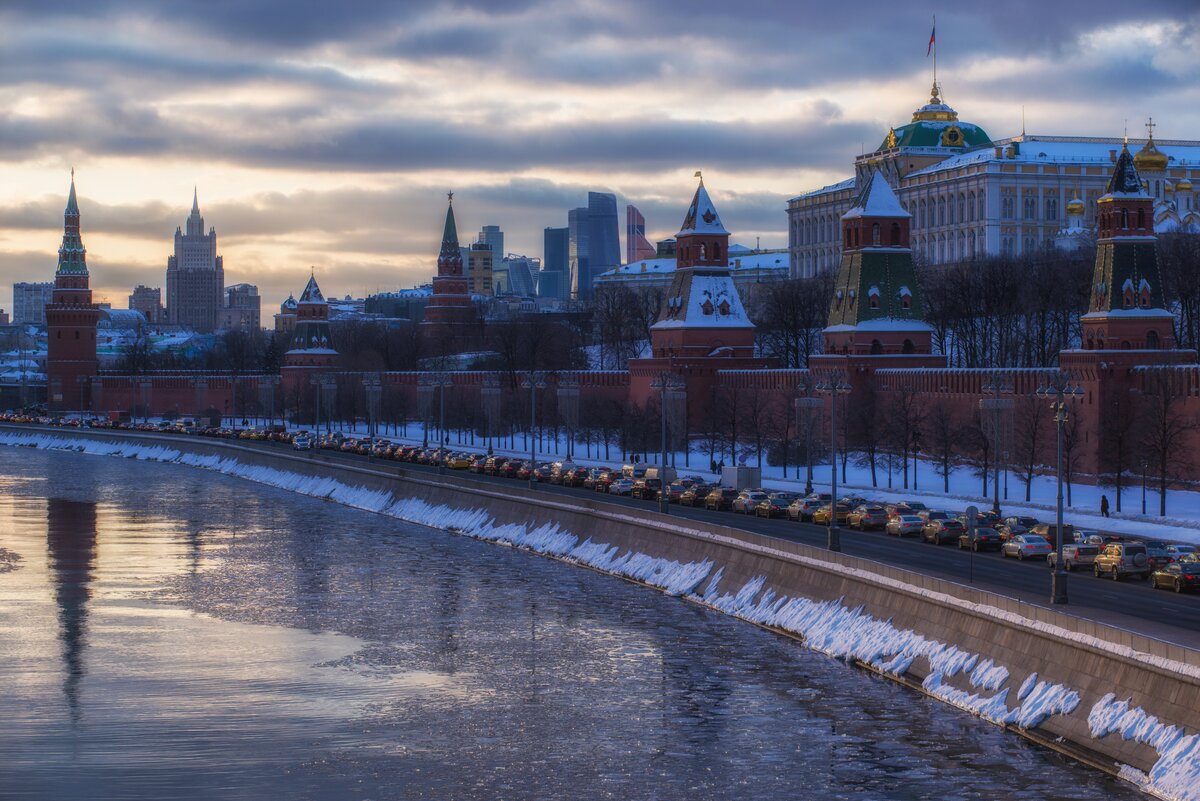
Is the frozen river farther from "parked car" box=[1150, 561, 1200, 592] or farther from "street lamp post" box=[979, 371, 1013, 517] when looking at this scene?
"street lamp post" box=[979, 371, 1013, 517]

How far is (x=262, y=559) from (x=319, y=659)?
20.4 meters

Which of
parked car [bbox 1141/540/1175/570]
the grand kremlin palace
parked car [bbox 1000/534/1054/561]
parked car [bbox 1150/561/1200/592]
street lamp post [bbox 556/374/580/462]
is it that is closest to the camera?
parked car [bbox 1150/561/1200/592]

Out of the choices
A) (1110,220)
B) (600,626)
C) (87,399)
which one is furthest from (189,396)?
(600,626)

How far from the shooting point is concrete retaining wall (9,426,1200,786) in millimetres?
28938

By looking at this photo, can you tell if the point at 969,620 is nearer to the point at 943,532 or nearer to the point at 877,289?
the point at 943,532

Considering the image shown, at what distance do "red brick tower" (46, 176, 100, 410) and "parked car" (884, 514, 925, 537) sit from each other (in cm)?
13882

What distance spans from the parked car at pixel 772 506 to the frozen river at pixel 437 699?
771cm

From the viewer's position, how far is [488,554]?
62.4m

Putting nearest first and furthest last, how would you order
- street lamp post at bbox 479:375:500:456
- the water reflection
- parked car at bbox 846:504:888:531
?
1. the water reflection
2. parked car at bbox 846:504:888:531
3. street lamp post at bbox 479:375:500:456

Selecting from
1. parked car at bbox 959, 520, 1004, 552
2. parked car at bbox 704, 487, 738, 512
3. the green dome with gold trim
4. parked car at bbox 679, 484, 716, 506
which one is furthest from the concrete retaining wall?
the green dome with gold trim

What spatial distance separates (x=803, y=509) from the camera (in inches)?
2381

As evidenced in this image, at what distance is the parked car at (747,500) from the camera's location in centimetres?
6350

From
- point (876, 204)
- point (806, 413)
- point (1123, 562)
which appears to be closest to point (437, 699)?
point (1123, 562)

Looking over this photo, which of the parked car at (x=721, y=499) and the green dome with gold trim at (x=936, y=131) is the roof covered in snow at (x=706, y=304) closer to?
the parked car at (x=721, y=499)
